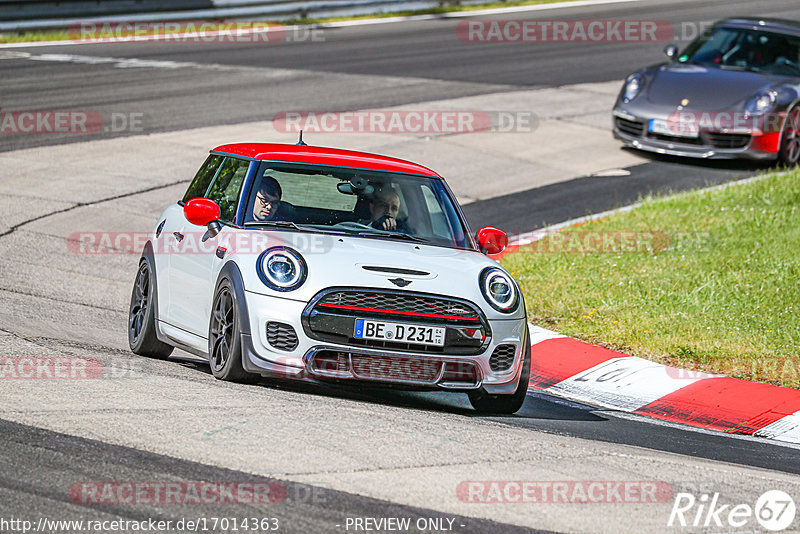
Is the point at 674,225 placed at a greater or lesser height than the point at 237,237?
lesser

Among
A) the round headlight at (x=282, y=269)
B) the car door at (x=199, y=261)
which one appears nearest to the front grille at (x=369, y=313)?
the round headlight at (x=282, y=269)

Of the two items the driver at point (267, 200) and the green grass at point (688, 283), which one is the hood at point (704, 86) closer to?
the green grass at point (688, 283)

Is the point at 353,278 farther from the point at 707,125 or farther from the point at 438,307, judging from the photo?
the point at 707,125

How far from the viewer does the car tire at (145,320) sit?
8.05 m

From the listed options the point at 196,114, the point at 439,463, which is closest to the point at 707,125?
the point at 196,114

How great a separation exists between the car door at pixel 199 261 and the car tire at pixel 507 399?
1683 millimetres

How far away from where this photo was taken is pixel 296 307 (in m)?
6.62

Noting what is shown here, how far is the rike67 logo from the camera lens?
4.89 meters

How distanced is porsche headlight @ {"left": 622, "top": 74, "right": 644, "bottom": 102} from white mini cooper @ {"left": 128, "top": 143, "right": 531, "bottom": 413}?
8.79m

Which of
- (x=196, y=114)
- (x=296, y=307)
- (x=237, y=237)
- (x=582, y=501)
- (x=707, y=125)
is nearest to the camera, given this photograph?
(x=582, y=501)

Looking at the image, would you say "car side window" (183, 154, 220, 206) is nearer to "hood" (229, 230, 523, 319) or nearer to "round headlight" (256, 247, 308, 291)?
"hood" (229, 230, 523, 319)

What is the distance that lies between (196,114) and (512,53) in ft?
32.3

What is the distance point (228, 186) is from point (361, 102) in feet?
39.0

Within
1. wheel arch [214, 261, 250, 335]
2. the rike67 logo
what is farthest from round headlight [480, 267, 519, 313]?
the rike67 logo
